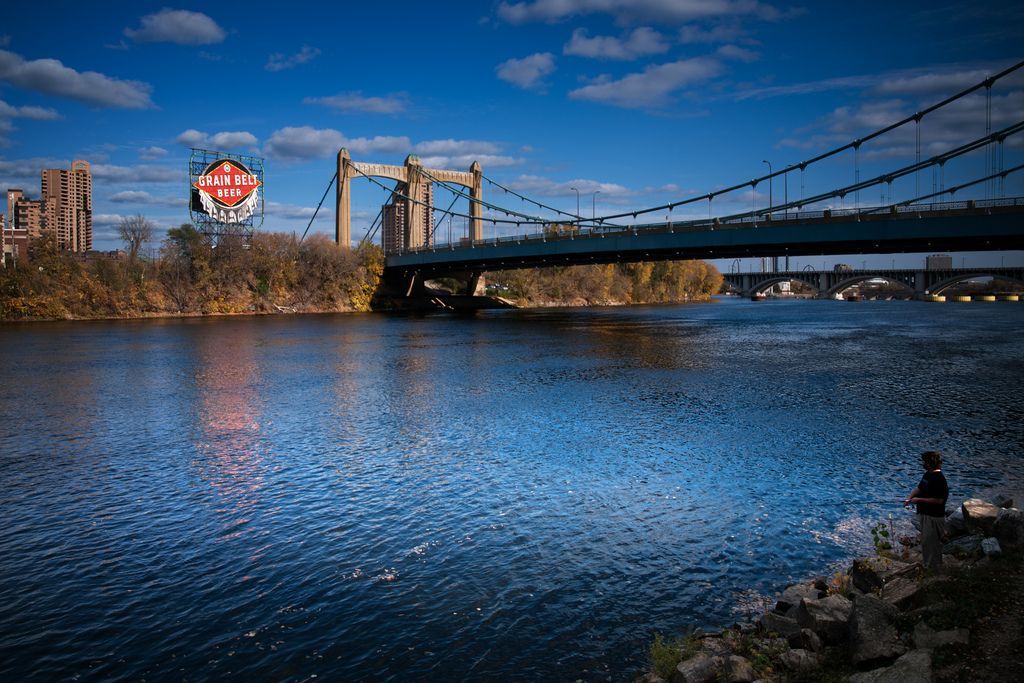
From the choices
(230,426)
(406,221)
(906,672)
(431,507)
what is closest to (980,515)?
(906,672)

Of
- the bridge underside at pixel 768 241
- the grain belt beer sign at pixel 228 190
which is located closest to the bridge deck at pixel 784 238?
the bridge underside at pixel 768 241

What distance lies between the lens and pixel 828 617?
27.0ft

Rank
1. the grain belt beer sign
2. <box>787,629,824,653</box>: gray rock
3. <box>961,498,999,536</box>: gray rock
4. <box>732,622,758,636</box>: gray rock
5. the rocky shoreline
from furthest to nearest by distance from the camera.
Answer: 1. the grain belt beer sign
2. <box>961,498,999,536</box>: gray rock
3. <box>732,622,758,636</box>: gray rock
4. <box>787,629,824,653</box>: gray rock
5. the rocky shoreline

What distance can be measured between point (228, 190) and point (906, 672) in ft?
360

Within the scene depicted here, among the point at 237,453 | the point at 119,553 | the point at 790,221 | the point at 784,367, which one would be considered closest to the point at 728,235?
the point at 790,221

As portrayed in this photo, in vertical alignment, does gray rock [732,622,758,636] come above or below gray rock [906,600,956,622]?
below

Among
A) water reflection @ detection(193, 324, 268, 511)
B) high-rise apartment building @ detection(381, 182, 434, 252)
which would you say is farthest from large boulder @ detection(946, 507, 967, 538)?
high-rise apartment building @ detection(381, 182, 434, 252)

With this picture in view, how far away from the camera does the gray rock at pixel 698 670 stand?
25.2 ft

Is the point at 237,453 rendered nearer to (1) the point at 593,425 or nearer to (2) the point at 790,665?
(1) the point at 593,425

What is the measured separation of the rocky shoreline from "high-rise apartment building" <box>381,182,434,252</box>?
11837 cm

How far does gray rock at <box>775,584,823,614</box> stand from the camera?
961 cm

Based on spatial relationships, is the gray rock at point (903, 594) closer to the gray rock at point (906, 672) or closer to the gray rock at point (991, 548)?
Answer: the gray rock at point (991, 548)

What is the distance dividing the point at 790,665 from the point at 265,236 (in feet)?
378

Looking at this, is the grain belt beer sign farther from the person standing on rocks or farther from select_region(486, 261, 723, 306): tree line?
the person standing on rocks
